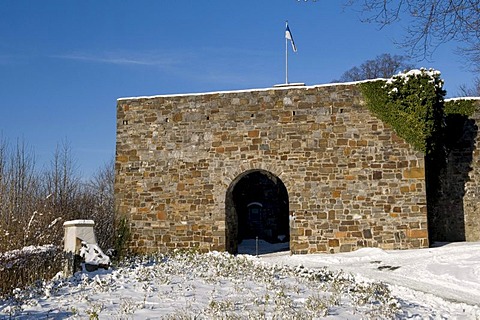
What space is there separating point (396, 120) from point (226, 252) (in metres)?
5.44

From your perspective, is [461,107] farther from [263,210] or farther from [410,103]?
[263,210]

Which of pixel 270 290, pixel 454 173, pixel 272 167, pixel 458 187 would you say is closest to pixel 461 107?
pixel 454 173

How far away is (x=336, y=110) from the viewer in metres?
12.8

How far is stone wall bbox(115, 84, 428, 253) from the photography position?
12.4 metres

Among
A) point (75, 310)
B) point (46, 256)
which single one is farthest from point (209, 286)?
point (46, 256)

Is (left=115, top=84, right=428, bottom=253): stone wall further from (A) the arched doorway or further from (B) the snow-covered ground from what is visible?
(A) the arched doorway

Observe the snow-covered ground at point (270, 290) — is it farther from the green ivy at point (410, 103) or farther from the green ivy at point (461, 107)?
the green ivy at point (461, 107)

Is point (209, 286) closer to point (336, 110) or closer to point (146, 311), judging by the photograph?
point (146, 311)

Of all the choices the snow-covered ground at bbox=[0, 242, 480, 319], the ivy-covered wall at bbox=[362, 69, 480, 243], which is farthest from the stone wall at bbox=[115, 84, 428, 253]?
the ivy-covered wall at bbox=[362, 69, 480, 243]

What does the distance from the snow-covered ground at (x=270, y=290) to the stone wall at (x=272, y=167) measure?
120cm

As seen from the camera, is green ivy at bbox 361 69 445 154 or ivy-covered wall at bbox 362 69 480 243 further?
ivy-covered wall at bbox 362 69 480 243

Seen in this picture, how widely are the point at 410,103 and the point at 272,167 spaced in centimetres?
382

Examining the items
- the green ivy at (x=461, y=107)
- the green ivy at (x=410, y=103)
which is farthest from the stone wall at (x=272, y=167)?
the green ivy at (x=461, y=107)

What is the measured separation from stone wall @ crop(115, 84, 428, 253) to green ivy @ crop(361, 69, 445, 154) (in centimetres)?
25
